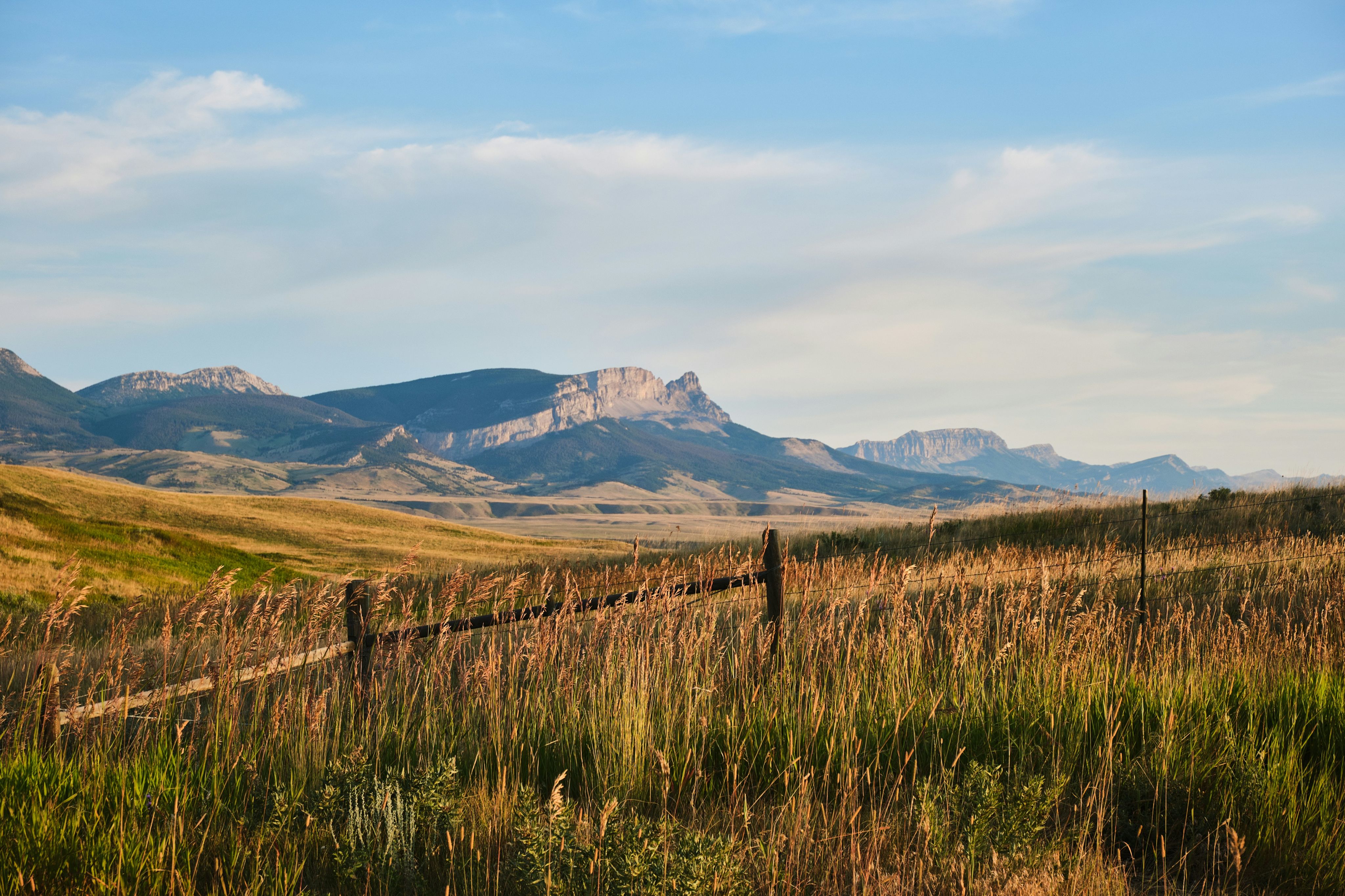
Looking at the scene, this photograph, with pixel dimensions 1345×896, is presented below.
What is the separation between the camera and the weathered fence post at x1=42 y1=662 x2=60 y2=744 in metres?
4.27

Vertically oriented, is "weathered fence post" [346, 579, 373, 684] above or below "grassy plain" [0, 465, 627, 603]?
above

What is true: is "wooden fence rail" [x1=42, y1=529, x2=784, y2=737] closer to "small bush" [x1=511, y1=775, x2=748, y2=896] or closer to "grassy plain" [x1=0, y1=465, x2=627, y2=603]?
"grassy plain" [x1=0, y1=465, x2=627, y2=603]

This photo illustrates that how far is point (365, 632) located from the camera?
5.83 meters

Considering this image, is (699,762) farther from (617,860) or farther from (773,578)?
(773,578)

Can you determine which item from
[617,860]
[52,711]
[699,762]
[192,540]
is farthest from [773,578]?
[192,540]

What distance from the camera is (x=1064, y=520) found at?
19609 mm

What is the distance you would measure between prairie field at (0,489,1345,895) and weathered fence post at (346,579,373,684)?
0.12 m

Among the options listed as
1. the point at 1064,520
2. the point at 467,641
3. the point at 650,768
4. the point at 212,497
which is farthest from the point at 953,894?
the point at 212,497

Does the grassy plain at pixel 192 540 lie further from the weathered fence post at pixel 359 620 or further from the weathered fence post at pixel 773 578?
the weathered fence post at pixel 773 578

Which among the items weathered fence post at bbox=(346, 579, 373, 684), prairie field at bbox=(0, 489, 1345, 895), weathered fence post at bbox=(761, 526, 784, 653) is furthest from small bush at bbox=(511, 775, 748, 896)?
weathered fence post at bbox=(761, 526, 784, 653)

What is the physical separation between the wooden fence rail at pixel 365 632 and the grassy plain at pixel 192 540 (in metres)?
0.66

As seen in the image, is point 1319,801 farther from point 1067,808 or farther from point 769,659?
point 769,659

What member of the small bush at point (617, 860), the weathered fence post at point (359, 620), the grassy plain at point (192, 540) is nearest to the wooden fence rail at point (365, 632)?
the weathered fence post at point (359, 620)

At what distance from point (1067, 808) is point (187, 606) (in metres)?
5.42
